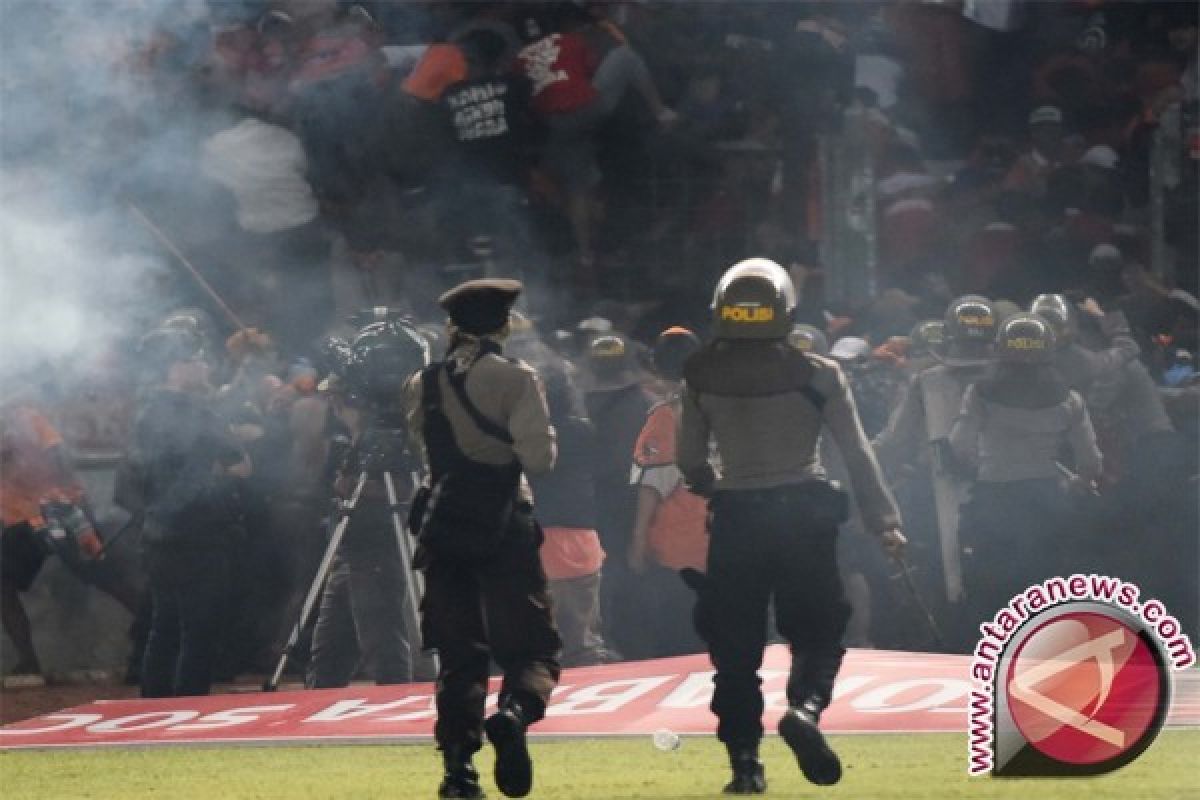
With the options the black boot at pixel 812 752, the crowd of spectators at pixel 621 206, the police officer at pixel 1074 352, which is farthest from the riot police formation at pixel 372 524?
the black boot at pixel 812 752

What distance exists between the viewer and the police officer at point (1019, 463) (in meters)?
14.6

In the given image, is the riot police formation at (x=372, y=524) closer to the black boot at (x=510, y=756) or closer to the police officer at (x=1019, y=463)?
the police officer at (x=1019, y=463)

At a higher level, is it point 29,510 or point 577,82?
point 577,82

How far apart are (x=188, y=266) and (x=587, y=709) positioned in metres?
5.61

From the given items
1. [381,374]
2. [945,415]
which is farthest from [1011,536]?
[381,374]

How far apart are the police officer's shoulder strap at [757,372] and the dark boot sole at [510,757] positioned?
135 centimetres

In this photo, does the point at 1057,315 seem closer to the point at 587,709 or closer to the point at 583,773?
the point at 587,709

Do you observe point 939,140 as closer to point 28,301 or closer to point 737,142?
point 737,142

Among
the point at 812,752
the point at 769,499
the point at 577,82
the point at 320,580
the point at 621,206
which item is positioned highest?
the point at 577,82

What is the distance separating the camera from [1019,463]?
1461 cm

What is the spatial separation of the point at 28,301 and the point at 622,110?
157 inches

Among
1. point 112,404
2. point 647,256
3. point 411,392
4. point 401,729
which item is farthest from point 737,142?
point 411,392

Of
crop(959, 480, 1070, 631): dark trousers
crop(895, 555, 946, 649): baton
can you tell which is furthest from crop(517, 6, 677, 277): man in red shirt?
crop(959, 480, 1070, 631): dark trousers

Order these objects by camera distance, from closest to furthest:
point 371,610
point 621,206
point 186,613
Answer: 1. point 371,610
2. point 186,613
3. point 621,206
